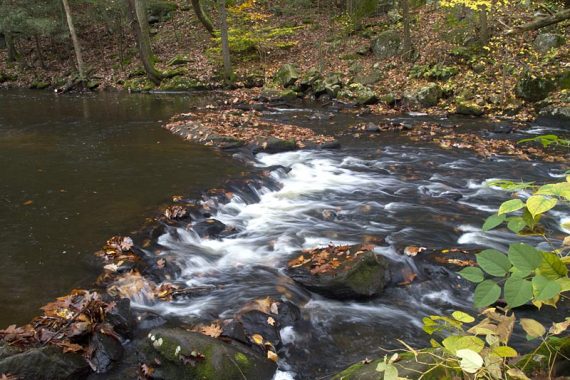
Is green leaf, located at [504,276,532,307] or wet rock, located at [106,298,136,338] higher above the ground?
green leaf, located at [504,276,532,307]

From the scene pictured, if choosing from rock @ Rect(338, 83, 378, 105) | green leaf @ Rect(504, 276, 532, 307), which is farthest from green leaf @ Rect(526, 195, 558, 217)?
rock @ Rect(338, 83, 378, 105)

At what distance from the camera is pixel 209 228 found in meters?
6.83

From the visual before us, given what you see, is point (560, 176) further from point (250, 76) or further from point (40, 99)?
point (40, 99)

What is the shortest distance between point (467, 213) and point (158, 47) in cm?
2406

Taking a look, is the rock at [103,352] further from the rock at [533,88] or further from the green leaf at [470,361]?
the rock at [533,88]

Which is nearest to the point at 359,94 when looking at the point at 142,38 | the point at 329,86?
the point at 329,86

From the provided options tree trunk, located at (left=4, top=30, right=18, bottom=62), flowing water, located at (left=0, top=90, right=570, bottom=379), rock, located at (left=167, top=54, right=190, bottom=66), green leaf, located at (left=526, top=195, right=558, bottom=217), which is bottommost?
flowing water, located at (left=0, top=90, right=570, bottom=379)

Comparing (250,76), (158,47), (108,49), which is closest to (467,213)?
(250,76)

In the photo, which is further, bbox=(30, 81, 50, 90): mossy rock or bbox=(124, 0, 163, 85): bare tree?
bbox=(30, 81, 50, 90): mossy rock

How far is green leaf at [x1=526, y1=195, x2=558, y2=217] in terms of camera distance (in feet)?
4.83

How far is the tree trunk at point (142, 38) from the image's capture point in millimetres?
20547

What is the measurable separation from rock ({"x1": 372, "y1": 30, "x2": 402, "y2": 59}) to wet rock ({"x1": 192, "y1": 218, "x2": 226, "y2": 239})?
1534cm

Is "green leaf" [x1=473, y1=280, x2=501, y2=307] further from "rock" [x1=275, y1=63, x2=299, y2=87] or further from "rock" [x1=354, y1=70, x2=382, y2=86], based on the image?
"rock" [x1=275, y1=63, x2=299, y2=87]

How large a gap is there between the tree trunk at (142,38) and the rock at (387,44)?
10.7 m
